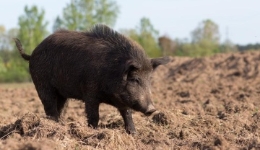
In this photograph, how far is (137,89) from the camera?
7.94 m

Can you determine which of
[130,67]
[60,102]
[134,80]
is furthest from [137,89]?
[60,102]

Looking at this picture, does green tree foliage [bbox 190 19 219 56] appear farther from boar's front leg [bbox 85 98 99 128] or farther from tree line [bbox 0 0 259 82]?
boar's front leg [bbox 85 98 99 128]

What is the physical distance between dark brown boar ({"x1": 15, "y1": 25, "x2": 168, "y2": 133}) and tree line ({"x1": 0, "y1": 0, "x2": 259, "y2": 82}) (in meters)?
33.6

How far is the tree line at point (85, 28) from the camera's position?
46562 mm

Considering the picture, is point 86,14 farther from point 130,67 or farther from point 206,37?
point 130,67

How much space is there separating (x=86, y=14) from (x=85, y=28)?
449 centimetres

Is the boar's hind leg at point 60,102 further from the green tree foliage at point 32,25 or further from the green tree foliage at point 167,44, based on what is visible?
the green tree foliage at point 167,44

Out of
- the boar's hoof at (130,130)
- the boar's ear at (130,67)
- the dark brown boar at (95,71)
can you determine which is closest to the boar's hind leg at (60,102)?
the dark brown boar at (95,71)

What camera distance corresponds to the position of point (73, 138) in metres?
6.42

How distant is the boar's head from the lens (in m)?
7.83

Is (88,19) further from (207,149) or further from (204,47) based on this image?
(207,149)

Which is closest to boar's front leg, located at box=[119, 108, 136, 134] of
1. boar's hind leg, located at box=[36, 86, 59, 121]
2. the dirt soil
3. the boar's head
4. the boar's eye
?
the dirt soil

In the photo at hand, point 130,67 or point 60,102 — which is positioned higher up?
point 130,67

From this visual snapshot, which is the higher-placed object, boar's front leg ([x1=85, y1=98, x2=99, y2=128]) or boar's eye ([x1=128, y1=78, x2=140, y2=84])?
boar's eye ([x1=128, y1=78, x2=140, y2=84])
